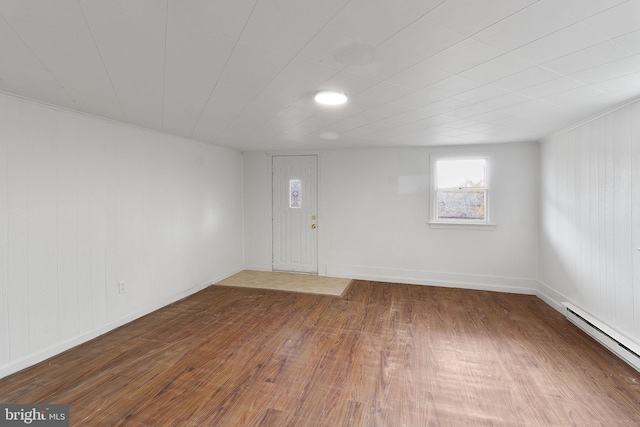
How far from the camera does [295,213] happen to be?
18.4ft

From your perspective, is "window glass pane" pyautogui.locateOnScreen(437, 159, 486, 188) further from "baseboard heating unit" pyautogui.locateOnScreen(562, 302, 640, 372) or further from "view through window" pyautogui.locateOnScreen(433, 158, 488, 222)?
"baseboard heating unit" pyautogui.locateOnScreen(562, 302, 640, 372)

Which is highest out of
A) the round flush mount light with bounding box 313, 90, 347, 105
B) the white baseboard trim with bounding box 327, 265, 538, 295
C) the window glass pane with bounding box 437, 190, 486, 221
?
the round flush mount light with bounding box 313, 90, 347, 105

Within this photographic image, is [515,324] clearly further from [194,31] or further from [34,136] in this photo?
[34,136]

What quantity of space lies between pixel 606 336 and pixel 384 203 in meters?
3.15

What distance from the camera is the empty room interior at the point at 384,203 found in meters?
1.53

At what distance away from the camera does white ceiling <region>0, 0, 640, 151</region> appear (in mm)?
1306

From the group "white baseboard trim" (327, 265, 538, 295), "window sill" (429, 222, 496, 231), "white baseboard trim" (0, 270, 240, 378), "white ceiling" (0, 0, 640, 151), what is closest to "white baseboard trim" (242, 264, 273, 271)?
"white baseboard trim" (327, 265, 538, 295)

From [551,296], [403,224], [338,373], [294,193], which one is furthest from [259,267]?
[551,296]

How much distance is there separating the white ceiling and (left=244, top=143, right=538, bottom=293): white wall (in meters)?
1.80

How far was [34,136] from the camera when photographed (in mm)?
2551

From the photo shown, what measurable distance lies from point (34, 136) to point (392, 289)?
4.65 metres

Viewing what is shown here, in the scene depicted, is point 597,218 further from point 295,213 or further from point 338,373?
point 295,213

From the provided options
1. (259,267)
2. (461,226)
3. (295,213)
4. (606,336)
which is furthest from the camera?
(259,267)

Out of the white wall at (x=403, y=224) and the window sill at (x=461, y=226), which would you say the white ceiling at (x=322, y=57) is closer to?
the white wall at (x=403, y=224)
